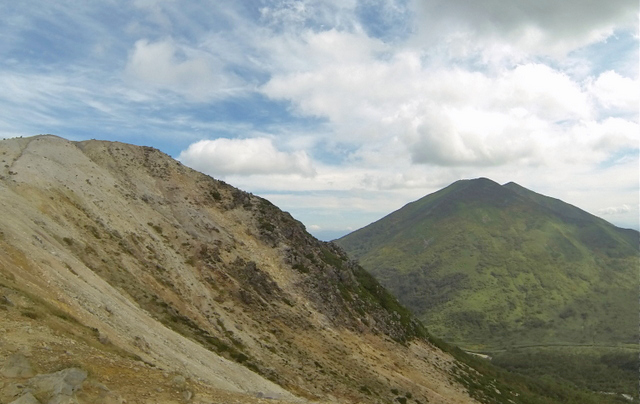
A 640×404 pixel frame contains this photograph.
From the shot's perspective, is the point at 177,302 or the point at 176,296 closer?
the point at 177,302

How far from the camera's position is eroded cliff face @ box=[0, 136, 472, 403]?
25062mm

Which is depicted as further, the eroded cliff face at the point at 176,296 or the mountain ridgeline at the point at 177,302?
the eroded cliff face at the point at 176,296

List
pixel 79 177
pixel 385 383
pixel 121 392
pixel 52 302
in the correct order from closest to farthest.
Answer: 1. pixel 121 392
2. pixel 52 302
3. pixel 385 383
4. pixel 79 177

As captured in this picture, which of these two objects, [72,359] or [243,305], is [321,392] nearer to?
[243,305]

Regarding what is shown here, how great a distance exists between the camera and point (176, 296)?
171 ft

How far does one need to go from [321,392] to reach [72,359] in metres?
32.8

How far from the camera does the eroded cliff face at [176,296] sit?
25062 mm

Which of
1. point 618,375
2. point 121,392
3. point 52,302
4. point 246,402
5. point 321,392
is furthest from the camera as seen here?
point 618,375

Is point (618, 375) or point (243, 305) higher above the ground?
point (243, 305)

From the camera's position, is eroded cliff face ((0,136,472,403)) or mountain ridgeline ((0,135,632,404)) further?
eroded cliff face ((0,136,472,403))

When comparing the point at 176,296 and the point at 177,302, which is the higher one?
the point at 176,296

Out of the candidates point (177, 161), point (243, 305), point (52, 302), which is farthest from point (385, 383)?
point (177, 161)

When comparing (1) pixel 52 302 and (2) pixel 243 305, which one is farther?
(2) pixel 243 305

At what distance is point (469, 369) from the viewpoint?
3366 inches
